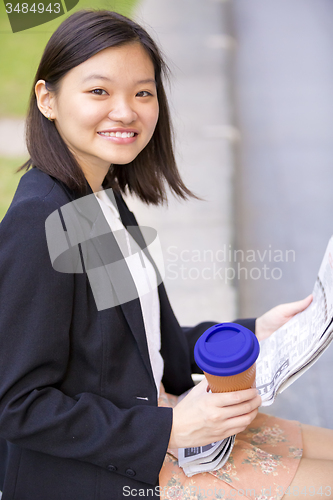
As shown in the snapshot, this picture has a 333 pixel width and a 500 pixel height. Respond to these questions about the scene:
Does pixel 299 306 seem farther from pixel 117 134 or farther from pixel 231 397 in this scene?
pixel 117 134

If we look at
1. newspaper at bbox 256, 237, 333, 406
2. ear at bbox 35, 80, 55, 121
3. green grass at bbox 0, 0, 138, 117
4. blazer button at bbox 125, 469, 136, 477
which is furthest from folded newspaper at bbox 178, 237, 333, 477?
green grass at bbox 0, 0, 138, 117

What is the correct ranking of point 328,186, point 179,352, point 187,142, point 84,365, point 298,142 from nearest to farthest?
point 84,365, point 179,352, point 328,186, point 298,142, point 187,142

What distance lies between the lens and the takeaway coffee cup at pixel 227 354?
68cm

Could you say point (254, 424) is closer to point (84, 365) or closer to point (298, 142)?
point (84, 365)

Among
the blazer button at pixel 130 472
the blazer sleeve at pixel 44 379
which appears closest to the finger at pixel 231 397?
the blazer sleeve at pixel 44 379

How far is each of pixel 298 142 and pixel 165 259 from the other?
1241 millimetres

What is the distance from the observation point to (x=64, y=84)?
93cm

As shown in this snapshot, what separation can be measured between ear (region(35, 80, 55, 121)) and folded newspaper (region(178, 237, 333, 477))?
0.68 metres

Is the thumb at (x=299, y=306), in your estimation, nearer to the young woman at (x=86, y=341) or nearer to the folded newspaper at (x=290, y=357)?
the folded newspaper at (x=290, y=357)

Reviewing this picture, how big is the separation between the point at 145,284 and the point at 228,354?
41cm

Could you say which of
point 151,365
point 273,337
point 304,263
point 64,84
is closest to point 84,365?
point 151,365

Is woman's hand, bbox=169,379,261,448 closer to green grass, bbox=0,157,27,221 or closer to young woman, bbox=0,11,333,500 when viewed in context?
young woman, bbox=0,11,333,500

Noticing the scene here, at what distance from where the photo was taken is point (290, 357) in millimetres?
876

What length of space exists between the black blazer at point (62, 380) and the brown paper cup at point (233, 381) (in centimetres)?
14
